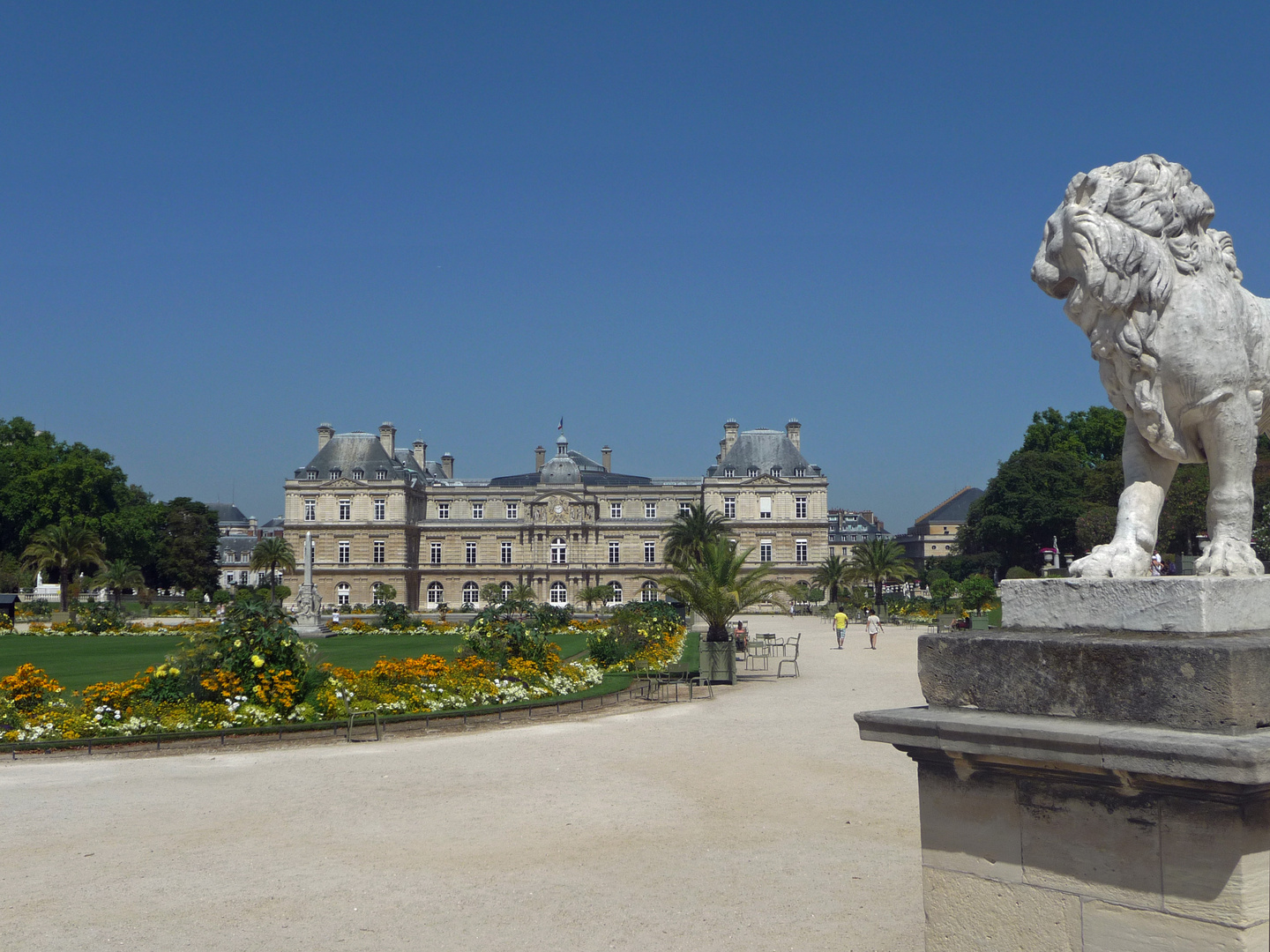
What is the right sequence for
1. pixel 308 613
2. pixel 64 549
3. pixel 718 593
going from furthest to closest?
pixel 64 549 < pixel 308 613 < pixel 718 593

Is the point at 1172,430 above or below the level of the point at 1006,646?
above

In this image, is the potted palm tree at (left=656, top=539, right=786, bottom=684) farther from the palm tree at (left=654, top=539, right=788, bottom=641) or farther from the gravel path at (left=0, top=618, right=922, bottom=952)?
the gravel path at (left=0, top=618, right=922, bottom=952)

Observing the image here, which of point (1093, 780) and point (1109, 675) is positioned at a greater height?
point (1109, 675)

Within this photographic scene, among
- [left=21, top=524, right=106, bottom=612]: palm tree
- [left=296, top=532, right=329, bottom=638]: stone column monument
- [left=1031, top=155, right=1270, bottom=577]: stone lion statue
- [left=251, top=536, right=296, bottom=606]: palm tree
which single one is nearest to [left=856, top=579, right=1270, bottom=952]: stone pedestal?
[left=1031, top=155, right=1270, bottom=577]: stone lion statue

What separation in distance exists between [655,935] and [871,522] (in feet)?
376

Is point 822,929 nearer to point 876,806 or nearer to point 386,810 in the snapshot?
point 876,806

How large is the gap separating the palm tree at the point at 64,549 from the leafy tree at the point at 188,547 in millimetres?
14903

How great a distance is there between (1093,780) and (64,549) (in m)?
51.4

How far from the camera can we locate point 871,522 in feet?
385

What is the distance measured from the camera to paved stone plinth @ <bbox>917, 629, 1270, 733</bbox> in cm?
270

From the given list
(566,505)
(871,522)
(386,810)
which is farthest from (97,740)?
(871,522)

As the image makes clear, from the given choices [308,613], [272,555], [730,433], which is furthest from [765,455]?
[308,613]

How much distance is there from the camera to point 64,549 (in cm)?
4734

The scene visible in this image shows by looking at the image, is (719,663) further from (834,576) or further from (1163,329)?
(834,576)
